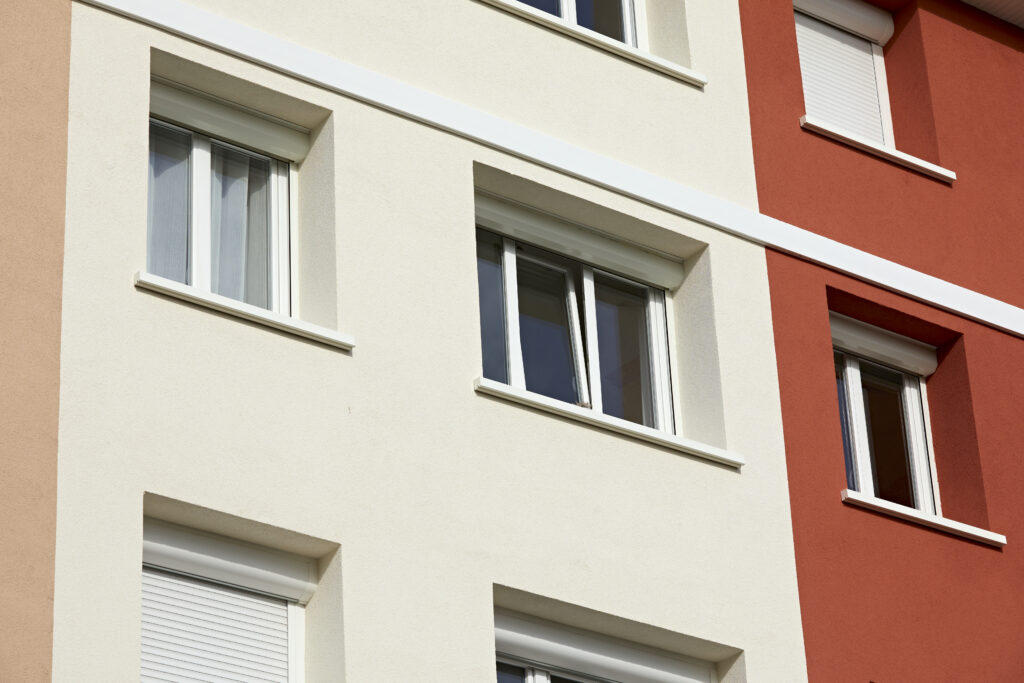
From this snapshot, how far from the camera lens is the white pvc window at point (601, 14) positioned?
1678 cm

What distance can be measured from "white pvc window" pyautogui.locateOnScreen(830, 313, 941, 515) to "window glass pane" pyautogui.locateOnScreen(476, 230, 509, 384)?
3089mm

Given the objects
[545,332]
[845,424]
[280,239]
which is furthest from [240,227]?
[845,424]

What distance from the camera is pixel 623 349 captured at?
15.9 m

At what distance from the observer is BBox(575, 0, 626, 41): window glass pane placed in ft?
55.7

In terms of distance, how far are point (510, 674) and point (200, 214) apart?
3577 mm

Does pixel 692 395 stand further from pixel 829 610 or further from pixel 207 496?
pixel 207 496

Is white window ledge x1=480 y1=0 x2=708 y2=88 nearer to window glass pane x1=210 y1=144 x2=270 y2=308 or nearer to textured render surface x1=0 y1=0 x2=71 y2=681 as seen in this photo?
window glass pane x1=210 y1=144 x2=270 y2=308

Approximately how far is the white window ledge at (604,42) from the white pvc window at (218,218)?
244cm

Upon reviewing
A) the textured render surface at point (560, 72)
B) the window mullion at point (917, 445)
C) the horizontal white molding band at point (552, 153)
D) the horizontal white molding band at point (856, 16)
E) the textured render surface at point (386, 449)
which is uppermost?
the horizontal white molding band at point (856, 16)

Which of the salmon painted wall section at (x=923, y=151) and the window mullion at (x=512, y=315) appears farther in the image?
the salmon painted wall section at (x=923, y=151)

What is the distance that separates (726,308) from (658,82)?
6.22 ft

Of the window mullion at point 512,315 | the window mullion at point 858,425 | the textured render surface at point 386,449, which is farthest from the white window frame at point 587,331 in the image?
the window mullion at point 858,425

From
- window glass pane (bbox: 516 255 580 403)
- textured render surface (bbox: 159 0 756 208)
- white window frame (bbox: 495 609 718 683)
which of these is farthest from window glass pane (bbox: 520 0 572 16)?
white window frame (bbox: 495 609 718 683)

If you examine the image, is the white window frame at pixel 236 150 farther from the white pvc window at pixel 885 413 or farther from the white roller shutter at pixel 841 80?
the white roller shutter at pixel 841 80
